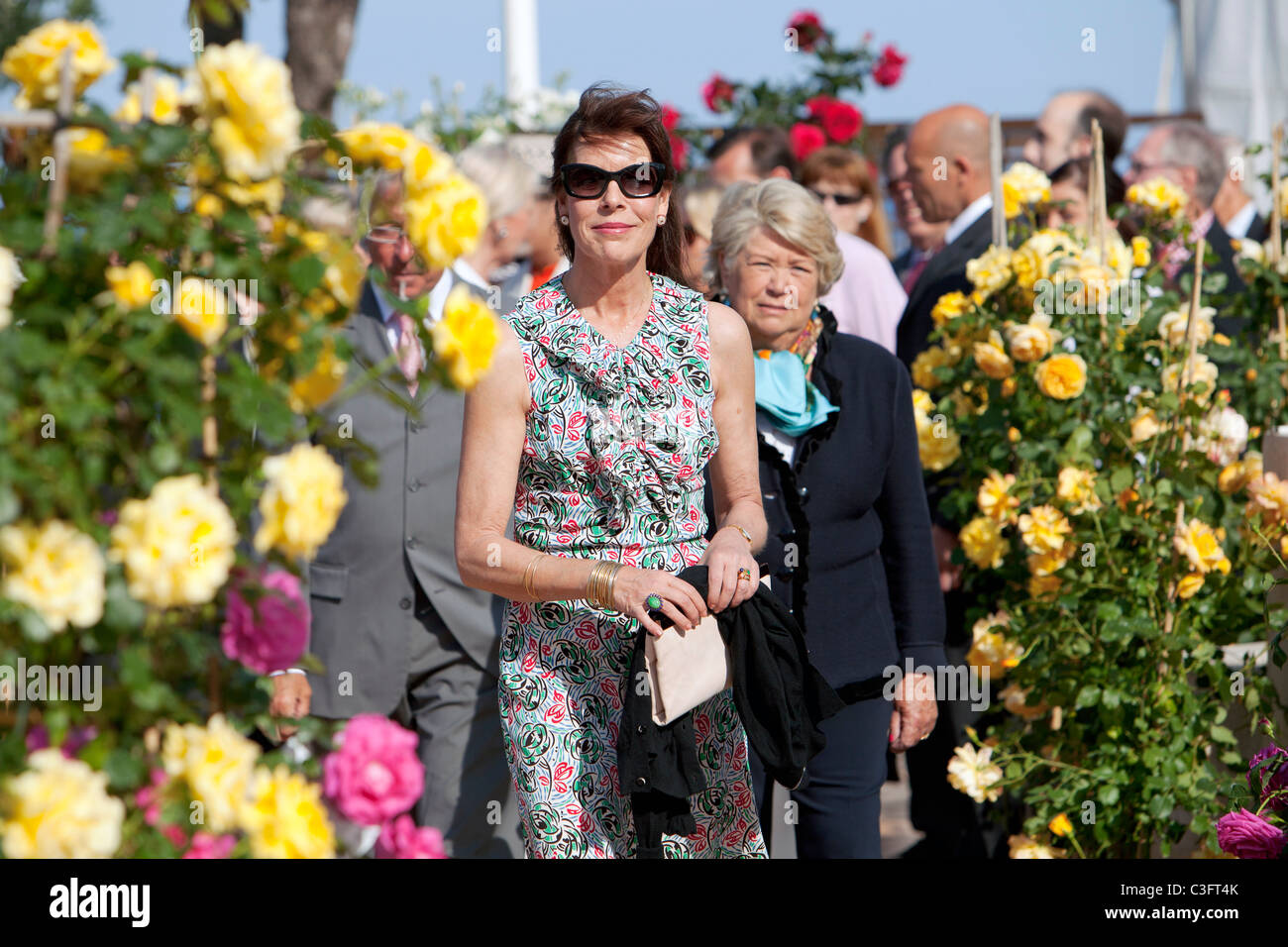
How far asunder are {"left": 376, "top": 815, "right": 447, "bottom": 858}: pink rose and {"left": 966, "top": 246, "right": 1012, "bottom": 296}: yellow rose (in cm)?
269

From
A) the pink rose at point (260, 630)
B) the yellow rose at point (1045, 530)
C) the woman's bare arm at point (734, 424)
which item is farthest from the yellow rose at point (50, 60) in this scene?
the yellow rose at point (1045, 530)

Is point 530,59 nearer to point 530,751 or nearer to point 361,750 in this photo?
point 530,751

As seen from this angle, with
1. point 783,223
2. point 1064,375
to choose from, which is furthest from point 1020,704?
point 783,223

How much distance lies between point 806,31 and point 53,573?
6.84 meters

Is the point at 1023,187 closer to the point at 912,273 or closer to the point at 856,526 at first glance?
the point at 856,526

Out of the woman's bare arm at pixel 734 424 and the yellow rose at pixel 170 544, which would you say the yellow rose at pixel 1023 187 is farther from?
the yellow rose at pixel 170 544

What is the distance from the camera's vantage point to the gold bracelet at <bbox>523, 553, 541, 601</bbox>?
2.36 m

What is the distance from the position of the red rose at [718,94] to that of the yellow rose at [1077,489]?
4680 millimetres

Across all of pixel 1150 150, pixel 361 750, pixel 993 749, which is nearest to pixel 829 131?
pixel 1150 150

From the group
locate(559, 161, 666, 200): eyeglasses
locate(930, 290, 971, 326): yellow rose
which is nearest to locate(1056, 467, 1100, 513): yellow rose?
locate(930, 290, 971, 326): yellow rose

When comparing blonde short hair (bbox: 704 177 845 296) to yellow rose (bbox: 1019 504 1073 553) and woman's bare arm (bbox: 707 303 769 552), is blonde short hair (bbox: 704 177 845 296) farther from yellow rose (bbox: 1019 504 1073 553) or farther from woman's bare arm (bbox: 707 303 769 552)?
yellow rose (bbox: 1019 504 1073 553)

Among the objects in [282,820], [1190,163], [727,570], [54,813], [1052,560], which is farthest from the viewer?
[1190,163]

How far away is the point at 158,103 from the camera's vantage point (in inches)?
54.1
